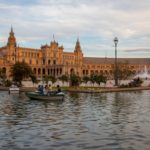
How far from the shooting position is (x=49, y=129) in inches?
947

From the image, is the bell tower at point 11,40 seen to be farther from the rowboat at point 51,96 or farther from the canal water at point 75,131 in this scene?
the canal water at point 75,131

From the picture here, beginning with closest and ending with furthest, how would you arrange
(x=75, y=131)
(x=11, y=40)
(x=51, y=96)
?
(x=75, y=131) → (x=51, y=96) → (x=11, y=40)

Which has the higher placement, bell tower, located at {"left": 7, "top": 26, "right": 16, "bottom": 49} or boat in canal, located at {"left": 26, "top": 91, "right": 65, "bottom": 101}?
bell tower, located at {"left": 7, "top": 26, "right": 16, "bottom": 49}

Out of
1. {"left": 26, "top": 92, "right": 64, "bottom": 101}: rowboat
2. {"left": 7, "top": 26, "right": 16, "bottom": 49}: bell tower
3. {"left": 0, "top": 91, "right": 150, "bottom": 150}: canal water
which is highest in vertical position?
{"left": 7, "top": 26, "right": 16, "bottom": 49}: bell tower

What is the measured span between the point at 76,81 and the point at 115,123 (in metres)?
53.7

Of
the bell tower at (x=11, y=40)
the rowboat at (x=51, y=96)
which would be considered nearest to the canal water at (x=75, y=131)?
the rowboat at (x=51, y=96)

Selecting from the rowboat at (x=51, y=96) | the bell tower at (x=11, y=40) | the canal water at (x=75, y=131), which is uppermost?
the bell tower at (x=11, y=40)

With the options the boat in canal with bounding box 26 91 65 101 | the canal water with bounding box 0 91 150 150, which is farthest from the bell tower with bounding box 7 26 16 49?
the canal water with bounding box 0 91 150 150

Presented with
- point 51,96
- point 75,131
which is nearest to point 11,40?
point 51,96

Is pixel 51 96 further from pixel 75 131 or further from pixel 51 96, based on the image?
pixel 75 131

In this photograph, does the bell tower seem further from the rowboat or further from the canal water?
the canal water

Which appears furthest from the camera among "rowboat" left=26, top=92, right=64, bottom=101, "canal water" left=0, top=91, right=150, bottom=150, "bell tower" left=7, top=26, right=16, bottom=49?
"bell tower" left=7, top=26, right=16, bottom=49

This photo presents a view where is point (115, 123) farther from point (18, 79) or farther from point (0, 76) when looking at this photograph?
point (0, 76)

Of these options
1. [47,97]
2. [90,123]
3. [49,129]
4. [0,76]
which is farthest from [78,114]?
[0,76]
